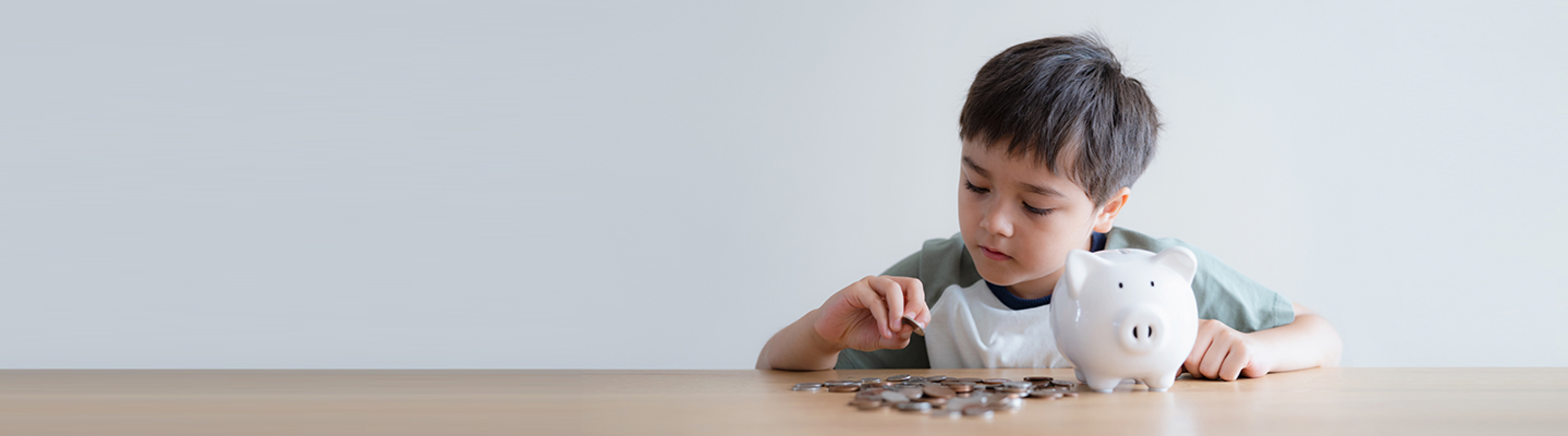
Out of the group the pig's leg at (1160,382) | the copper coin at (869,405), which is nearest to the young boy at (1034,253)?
the pig's leg at (1160,382)

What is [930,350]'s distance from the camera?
132 centimetres

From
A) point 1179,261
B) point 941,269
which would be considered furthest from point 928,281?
point 1179,261

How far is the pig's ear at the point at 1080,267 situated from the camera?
709 millimetres

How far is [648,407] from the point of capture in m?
0.60

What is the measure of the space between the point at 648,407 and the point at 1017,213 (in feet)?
1.85

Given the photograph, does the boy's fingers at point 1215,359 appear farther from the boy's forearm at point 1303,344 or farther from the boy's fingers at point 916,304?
the boy's fingers at point 916,304

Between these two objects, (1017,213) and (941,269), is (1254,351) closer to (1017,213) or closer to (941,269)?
(1017,213)

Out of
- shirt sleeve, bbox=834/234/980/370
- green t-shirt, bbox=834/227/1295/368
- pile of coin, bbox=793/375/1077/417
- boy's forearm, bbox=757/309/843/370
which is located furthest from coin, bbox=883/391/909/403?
shirt sleeve, bbox=834/234/980/370

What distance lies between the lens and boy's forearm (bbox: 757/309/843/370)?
94cm

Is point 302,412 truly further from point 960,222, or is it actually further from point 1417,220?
point 1417,220

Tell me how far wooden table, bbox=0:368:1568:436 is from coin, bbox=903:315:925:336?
147mm

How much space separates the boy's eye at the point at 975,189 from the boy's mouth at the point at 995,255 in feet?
0.21

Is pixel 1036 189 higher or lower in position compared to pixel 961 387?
higher

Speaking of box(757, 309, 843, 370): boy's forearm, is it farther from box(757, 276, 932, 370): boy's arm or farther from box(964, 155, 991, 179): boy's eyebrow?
box(964, 155, 991, 179): boy's eyebrow
